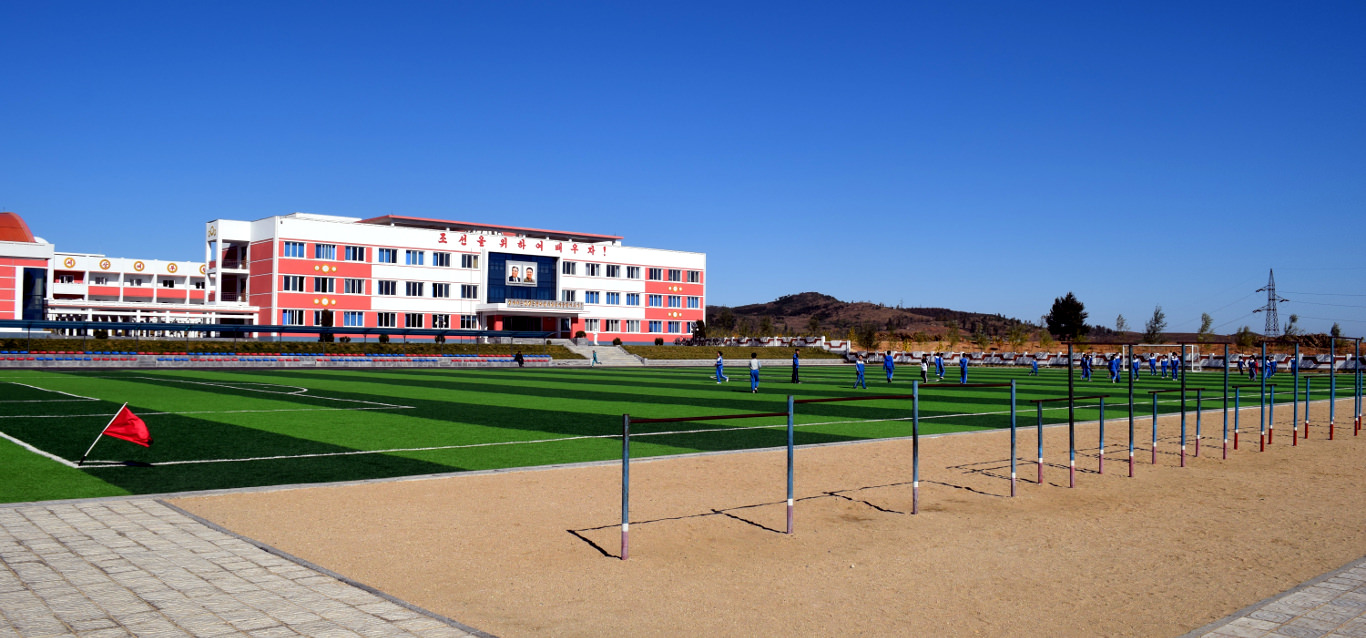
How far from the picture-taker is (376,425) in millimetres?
22125

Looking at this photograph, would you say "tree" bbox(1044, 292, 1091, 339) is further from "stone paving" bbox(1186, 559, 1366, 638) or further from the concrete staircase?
"stone paving" bbox(1186, 559, 1366, 638)

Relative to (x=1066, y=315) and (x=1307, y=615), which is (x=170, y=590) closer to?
(x=1307, y=615)

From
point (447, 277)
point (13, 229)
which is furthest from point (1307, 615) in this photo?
point (13, 229)

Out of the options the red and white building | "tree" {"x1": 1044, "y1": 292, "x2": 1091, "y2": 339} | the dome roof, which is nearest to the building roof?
the red and white building

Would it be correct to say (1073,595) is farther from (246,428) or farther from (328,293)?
(328,293)

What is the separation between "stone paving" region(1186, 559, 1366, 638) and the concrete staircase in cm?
6747

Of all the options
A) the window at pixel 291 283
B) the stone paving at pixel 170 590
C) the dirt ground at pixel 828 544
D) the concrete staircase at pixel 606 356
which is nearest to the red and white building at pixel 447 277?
the window at pixel 291 283

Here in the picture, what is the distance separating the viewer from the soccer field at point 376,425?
14664mm

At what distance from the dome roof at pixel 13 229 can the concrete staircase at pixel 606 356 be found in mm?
72156

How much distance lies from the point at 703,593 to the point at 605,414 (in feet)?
60.9

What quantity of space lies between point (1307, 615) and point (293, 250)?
3470 inches

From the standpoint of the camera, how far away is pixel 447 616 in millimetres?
7070

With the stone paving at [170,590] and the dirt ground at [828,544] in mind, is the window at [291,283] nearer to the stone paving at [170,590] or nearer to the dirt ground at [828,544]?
the dirt ground at [828,544]

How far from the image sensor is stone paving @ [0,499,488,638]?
6547 mm
